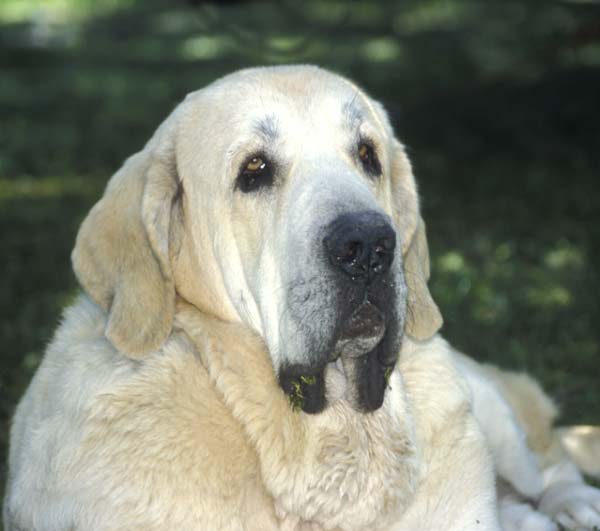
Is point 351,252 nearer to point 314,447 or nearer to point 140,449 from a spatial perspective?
point 314,447

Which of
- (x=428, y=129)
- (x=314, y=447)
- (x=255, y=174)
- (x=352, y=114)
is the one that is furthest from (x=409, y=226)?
(x=428, y=129)

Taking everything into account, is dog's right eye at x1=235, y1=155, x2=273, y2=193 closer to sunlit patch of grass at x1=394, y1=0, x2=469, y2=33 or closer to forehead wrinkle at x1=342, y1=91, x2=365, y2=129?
forehead wrinkle at x1=342, y1=91, x2=365, y2=129

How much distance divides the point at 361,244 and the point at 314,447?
28.6 inches

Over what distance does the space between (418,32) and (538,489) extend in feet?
53.7

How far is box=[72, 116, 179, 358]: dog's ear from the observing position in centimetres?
374

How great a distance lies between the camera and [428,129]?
13602 mm

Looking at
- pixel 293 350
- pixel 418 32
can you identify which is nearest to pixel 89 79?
pixel 418 32

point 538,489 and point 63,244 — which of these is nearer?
point 538,489

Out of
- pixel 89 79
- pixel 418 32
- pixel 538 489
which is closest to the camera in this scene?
pixel 538 489

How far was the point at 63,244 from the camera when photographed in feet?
30.7

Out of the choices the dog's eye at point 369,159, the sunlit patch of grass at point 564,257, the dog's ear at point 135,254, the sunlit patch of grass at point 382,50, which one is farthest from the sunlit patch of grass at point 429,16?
the dog's ear at point 135,254

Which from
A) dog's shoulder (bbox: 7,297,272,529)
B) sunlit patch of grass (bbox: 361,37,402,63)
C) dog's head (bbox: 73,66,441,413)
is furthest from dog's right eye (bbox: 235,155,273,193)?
sunlit patch of grass (bbox: 361,37,402,63)

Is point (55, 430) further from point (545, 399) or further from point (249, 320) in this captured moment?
point (545, 399)

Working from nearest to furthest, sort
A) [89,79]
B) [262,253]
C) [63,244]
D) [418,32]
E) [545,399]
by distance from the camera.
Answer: [262,253] → [545,399] → [63,244] → [89,79] → [418,32]
